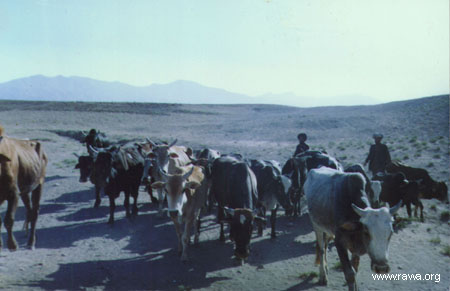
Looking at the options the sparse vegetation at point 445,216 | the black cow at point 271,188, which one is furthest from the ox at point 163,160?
the sparse vegetation at point 445,216

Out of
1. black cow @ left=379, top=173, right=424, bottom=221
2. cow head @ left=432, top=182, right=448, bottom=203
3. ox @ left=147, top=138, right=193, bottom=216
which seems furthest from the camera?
cow head @ left=432, top=182, right=448, bottom=203

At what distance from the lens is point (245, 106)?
317ft

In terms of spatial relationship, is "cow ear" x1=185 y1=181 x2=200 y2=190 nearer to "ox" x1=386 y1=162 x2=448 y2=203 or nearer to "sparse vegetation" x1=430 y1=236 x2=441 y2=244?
"sparse vegetation" x1=430 y1=236 x2=441 y2=244

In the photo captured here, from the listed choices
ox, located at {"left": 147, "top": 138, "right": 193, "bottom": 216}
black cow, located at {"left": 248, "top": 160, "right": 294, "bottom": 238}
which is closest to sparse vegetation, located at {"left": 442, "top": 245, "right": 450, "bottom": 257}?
black cow, located at {"left": 248, "top": 160, "right": 294, "bottom": 238}

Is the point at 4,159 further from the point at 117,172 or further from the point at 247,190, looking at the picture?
the point at 117,172

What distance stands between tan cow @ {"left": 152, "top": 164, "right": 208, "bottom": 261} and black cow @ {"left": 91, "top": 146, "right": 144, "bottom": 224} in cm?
261

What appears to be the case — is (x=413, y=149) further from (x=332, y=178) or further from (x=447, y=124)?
(x=332, y=178)

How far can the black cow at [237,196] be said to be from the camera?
23.7 feet

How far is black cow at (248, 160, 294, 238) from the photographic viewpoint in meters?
10.2

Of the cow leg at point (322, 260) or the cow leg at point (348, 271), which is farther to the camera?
the cow leg at point (322, 260)

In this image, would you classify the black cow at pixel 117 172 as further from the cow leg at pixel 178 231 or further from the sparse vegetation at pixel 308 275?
the sparse vegetation at pixel 308 275

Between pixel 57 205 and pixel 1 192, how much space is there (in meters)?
7.61

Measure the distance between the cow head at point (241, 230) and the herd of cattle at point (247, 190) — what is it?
2cm

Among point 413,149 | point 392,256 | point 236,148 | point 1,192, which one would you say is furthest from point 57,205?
point 413,149
